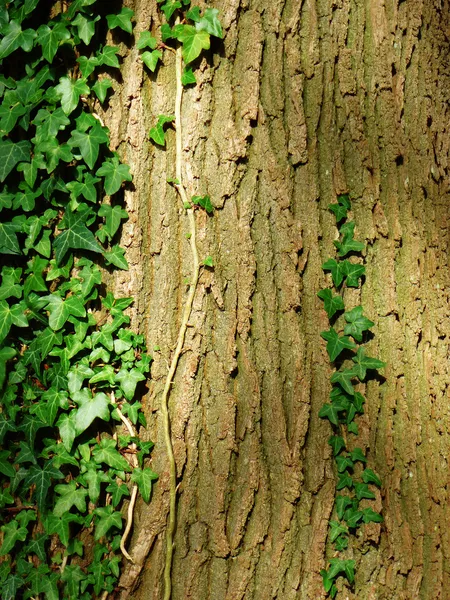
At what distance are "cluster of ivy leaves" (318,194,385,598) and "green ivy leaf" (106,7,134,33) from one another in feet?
2.85

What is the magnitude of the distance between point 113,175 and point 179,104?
0.31 metres

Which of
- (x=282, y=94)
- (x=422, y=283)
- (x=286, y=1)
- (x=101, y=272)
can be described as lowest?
(x=101, y=272)

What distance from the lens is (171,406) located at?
70.9 inches

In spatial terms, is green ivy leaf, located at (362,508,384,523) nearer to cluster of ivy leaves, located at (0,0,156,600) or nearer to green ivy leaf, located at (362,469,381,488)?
green ivy leaf, located at (362,469,381,488)

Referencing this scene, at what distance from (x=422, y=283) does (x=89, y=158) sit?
3.98 ft

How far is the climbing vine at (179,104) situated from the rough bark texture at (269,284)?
1.1 inches

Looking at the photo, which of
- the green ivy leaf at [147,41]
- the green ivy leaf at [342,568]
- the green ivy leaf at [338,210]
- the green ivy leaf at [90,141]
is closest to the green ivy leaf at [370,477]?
the green ivy leaf at [342,568]

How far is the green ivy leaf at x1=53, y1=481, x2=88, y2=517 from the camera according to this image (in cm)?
182

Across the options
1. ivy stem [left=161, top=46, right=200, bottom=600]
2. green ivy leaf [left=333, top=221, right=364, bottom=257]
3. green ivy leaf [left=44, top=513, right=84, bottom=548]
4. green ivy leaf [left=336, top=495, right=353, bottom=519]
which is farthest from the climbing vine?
green ivy leaf [left=336, top=495, right=353, bottom=519]

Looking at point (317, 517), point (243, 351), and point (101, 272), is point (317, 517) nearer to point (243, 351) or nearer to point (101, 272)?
point (243, 351)

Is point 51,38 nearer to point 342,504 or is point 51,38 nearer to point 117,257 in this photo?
point 117,257

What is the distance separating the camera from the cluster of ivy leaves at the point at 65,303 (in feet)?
5.79

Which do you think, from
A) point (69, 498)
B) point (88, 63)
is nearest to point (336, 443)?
point (69, 498)

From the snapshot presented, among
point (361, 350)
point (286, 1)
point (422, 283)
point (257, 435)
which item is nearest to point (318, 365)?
point (361, 350)
